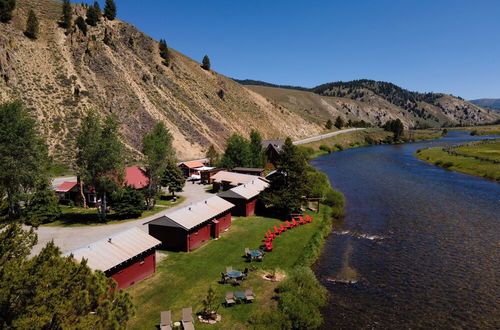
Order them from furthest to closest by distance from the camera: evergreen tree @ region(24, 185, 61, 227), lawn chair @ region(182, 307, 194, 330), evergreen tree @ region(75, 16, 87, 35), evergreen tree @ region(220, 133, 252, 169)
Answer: evergreen tree @ region(75, 16, 87, 35) < evergreen tree @ region(220, 133, 252, 169) < evergreen tree @ region(24, 185, 61, 227) < lawn chair @ region(182, 307, 194, 330)

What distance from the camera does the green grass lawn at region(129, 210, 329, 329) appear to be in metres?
20.9

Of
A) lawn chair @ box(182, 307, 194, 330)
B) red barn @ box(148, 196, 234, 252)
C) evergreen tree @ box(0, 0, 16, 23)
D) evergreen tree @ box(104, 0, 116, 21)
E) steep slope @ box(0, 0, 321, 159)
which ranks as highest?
evergreen tree @ box(104, 0, 116, 21)

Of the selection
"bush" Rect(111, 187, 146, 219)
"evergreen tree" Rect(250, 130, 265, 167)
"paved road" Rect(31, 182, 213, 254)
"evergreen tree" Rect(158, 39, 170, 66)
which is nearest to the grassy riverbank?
"evergreen tree" Rect(250, 130, 265, 167)

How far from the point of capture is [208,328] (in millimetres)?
19312

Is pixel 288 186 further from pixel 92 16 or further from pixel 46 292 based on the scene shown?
pixel 92 16

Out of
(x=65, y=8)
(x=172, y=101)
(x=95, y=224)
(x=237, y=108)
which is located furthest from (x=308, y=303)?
(x=237, y=108)

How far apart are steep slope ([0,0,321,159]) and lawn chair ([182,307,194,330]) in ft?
188

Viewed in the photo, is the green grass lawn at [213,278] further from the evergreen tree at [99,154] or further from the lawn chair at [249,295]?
the evergreen tree at [99,154]

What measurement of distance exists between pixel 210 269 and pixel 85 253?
9.68m

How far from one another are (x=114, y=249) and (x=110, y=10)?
10646 centimetres

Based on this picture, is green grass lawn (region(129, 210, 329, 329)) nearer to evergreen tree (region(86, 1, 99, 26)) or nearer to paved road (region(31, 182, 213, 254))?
paved road (region(31, 182, 213, 254))

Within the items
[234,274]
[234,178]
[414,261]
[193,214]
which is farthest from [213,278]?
[234,178]

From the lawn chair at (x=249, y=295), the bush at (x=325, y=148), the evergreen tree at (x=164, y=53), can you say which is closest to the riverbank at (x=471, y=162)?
the bush at (x=325, y=148)

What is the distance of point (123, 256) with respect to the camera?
2347 centimetres
